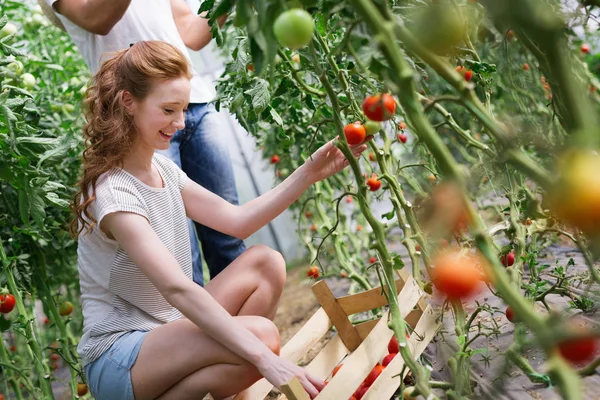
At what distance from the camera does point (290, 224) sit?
15.3 feet

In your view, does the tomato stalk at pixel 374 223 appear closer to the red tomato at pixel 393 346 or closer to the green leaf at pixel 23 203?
the red tomato at pixel 393 346

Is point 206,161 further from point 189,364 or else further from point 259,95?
point 189,364

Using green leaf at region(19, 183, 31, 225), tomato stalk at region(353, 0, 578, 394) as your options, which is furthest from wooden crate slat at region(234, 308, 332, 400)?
tomato stalk at region(353, 0, 578, 394)

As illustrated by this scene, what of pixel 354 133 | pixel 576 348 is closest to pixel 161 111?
pixel 354 133

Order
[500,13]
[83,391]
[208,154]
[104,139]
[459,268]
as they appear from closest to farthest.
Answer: [500,13]
[459,268]
[104,139]
[208,154]
[83,391]

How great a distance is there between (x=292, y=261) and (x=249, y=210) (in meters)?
2.95

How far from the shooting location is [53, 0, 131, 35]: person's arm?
174 cm

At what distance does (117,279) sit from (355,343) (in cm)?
65

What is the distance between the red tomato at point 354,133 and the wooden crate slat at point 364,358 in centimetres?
34

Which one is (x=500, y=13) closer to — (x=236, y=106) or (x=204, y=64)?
(x=236, y=106)

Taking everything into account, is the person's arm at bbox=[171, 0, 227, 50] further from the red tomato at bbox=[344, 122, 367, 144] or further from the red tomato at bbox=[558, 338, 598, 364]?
the red tomato at bbox=[558, 338, 598, 364]

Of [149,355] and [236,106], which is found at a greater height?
[236,106]

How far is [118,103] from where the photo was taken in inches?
59.9

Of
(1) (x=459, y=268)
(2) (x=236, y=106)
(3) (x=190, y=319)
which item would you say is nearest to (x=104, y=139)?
(2) (x=236, y=106)
